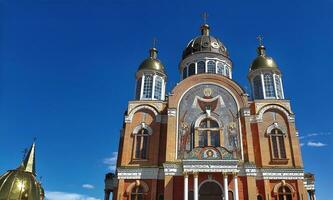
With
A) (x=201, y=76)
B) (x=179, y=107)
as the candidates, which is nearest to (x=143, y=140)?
(x=179, y=107)

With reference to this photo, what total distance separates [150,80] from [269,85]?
12.2 meters

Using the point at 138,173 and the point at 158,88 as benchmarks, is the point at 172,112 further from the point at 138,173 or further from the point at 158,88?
the point at 138,173

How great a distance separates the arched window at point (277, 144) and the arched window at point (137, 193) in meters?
11.9

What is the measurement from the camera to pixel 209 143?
26.2 meters

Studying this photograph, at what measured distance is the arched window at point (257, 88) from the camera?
3001 centimetres

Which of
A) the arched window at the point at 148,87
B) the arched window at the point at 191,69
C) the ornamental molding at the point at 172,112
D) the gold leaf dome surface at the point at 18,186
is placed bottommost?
the gold leaf dome surface at the point at 18,186

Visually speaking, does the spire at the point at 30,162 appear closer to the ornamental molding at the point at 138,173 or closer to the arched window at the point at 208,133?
the ornamental molding at the point at 138,173

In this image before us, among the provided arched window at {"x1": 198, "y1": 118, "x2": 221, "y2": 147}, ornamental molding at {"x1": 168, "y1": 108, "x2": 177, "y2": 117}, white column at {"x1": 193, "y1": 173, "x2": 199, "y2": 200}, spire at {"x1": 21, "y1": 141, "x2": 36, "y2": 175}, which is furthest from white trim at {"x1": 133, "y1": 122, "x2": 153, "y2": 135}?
spire at {"x1": 21, "y1": 141, "x2": 36, "y2": 175}

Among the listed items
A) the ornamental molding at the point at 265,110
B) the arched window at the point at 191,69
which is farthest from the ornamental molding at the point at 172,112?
the arched window at the point at 191,69

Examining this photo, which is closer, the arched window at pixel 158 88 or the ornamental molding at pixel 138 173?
the ornamental molding at pixel 138 173

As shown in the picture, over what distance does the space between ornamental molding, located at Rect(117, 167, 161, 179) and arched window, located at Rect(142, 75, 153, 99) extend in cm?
794

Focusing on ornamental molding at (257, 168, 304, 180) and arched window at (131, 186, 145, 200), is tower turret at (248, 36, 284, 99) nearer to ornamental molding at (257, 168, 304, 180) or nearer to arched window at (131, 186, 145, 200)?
ornamental molding at (257, 168, 304, 180)

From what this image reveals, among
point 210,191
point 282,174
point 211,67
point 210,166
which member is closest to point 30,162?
point 210,191

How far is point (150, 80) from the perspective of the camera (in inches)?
1238
